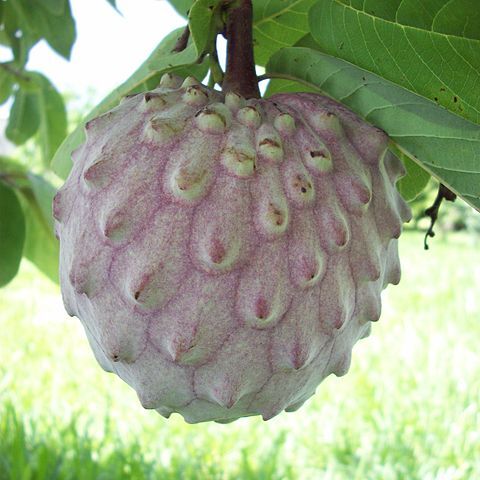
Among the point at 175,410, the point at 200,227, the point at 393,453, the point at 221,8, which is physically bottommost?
the point at 393,453

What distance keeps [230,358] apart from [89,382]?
11.9ft

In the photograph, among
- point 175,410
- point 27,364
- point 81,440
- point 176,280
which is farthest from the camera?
point 27,364

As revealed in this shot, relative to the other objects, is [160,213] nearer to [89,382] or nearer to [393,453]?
[393,453]

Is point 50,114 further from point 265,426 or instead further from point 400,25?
point 265,426

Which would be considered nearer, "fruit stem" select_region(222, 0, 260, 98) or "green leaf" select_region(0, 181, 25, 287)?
"fruit stem" select_region(222, 0, 260, 98)

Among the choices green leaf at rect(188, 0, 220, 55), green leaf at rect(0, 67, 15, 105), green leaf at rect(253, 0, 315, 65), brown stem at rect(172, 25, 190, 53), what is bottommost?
green leaf at rect(0, 67, 15, 105)

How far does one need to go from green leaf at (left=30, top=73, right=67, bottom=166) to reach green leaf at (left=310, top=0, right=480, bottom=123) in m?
1.61

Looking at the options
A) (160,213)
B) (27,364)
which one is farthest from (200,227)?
(27,364)

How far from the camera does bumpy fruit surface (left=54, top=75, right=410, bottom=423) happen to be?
2.57 ft

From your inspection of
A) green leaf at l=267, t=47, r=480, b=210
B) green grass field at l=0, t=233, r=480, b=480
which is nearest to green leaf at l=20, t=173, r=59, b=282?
green leaf at l=267, t=47, r=480, b=210

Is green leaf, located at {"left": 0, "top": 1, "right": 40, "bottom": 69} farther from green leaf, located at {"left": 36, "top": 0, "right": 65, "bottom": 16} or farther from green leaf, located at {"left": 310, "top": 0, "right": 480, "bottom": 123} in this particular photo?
green leaf, located at {"left": 310, "top": 0, "right": 480, "bottom": 123}

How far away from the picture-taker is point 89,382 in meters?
4.24

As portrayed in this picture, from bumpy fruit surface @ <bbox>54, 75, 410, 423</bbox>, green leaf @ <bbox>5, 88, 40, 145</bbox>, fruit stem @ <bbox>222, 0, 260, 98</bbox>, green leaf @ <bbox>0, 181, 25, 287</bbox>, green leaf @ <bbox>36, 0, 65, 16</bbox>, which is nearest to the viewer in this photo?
bumpy fruit surface @ <bbox>54, 75, 410, 423</bbox>

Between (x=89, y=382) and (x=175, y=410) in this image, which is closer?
(x=175, y=410)
